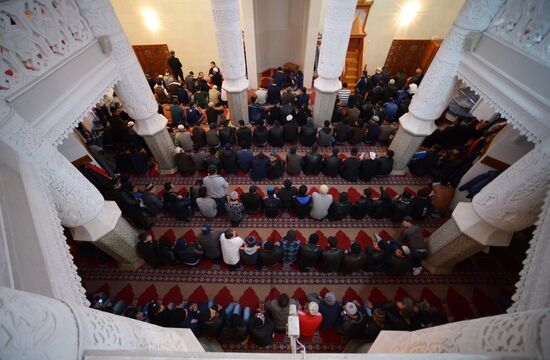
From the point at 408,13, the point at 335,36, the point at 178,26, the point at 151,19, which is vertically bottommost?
the point at 335,36

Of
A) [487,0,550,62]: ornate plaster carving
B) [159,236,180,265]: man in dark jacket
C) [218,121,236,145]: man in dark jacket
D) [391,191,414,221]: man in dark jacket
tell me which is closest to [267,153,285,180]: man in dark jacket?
[218,121,236,145]: man in dark jacket

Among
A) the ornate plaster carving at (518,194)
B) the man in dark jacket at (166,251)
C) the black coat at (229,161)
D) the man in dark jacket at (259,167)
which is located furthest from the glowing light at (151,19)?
the ornate plaster carving at (518,194)

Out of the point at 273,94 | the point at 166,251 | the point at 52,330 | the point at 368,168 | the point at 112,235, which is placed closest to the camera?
the point at 52,330

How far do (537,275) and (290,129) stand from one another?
4962mm

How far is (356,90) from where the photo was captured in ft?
26.4

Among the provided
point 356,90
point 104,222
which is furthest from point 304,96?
point 104,222

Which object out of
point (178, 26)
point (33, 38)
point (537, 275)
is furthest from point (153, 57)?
point (537, 275)

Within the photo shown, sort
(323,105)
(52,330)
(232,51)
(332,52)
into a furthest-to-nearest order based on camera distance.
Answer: (323,105) < (232,51) < (332,52) < (52,330)

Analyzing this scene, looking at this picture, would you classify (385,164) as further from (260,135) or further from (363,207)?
(260,135)

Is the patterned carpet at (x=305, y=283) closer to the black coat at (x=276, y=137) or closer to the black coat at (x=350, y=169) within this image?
the black coat at (x=350, y=169)

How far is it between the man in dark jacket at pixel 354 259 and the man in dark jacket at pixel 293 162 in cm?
223

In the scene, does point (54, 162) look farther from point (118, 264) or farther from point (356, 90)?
point (356, 90)

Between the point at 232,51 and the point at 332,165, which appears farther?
the point at 232,51

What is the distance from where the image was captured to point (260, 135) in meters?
6.14
